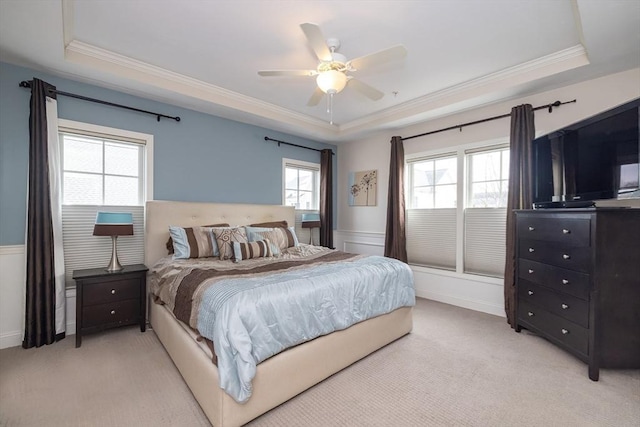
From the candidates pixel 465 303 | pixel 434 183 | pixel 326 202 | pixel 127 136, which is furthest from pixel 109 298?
pixel 434 183

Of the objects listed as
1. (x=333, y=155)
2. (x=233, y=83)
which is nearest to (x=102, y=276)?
(x=233, y=83)

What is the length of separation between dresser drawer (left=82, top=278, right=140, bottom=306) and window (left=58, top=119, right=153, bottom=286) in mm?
495

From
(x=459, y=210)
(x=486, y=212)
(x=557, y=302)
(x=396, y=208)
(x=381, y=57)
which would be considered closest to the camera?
(x=381, y=57)

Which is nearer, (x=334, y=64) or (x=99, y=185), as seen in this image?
(x=334, y=64)

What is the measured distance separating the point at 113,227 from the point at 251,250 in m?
1.35

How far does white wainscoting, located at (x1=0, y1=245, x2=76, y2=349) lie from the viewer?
259 cm

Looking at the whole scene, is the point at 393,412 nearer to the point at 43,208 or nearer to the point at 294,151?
the point at 43,208

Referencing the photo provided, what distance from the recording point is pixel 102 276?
2.70 metres

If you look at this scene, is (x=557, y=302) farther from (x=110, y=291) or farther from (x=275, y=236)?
(x=110, y=291)

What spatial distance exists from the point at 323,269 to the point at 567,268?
83.1 inches

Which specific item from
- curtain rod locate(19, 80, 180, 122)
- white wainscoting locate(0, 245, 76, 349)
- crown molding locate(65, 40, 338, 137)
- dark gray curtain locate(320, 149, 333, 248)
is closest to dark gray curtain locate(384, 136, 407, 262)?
dark gray curtain locate(320, 149, 333, 248)

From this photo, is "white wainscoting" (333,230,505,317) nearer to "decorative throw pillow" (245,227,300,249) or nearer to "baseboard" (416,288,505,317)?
"baseboard" (416,288,505,317)

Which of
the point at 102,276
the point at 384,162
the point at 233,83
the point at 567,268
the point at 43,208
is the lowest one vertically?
the point at 102,276

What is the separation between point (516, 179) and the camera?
325cm
